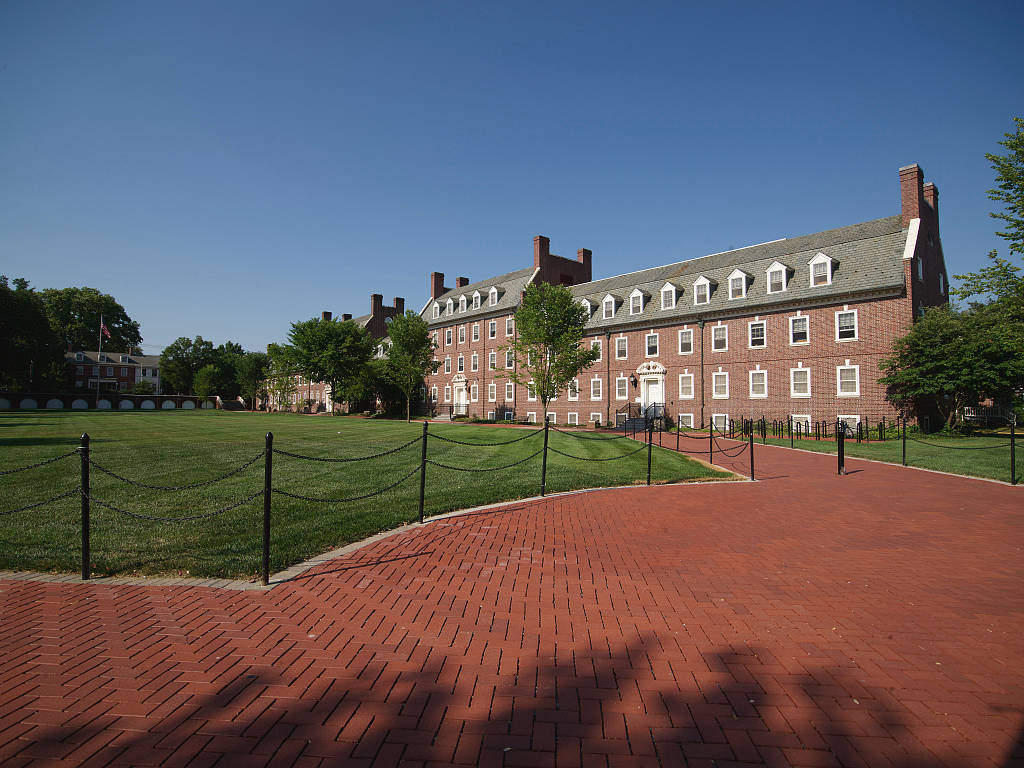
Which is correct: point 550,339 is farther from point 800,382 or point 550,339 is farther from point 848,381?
point 848,381

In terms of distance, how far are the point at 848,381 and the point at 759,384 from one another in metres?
4.31

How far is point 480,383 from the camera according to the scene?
4497 centimetres

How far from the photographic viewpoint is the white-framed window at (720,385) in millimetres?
29842

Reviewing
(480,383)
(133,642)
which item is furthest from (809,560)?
(480,383)

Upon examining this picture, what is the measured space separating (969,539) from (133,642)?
9984 mm

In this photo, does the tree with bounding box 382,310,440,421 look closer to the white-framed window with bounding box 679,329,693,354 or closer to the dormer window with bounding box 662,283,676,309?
the dormer window with bounding box 662,283,676,309

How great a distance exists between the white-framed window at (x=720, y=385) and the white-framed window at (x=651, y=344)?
4458mm

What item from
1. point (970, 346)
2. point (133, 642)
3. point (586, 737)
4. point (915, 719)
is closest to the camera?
point (586, 737)

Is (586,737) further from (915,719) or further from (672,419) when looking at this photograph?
(672,419)

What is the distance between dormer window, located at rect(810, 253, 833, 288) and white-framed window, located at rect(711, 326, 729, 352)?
204 inches

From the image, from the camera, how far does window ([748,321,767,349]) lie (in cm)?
2864

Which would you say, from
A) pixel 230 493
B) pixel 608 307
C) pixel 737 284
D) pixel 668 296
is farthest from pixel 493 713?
pixel 608 307

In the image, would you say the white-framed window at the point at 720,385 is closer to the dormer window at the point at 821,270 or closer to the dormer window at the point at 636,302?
the dormer window at the point at 821,270

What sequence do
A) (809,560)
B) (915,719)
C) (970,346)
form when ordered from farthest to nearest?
1. (970,346)
2. (809,560)
3. (915,719)
